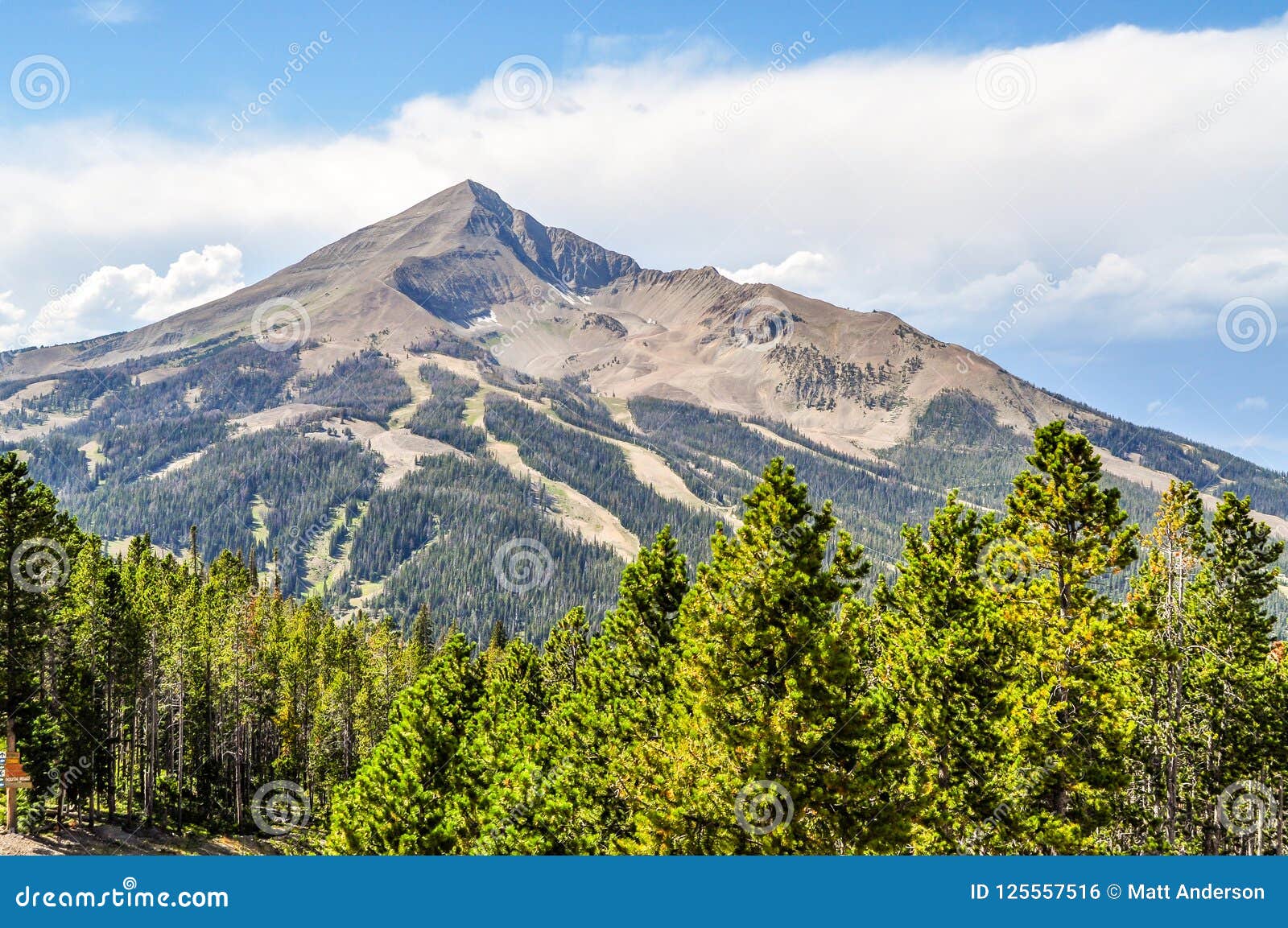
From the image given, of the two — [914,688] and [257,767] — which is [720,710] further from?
[257,767]

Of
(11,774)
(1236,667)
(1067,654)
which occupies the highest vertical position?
(1067,654)

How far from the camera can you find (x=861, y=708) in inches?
762

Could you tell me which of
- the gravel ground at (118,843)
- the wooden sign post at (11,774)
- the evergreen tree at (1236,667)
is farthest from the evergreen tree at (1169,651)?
the gravel ground at (118,843)

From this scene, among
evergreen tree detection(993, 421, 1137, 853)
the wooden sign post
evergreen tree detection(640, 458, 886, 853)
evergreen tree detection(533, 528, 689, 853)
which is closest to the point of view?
evergreen tree detection(640, 458, 886, 853)

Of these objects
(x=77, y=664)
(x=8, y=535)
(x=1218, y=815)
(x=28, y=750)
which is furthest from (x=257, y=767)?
(x=1218, y=815)

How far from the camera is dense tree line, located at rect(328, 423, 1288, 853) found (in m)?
19.3

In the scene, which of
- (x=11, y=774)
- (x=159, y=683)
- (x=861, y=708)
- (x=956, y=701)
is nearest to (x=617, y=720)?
(x=861, y=708)

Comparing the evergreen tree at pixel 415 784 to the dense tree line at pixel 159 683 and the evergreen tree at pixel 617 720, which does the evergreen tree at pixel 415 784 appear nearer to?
the evergreen tree at pixel 617 720

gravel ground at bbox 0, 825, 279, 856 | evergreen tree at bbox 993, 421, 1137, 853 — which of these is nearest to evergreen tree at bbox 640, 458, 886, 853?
evergreen tree at bbox 993, 421, 1137, 853

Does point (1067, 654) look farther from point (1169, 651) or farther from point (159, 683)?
point (159, 683)

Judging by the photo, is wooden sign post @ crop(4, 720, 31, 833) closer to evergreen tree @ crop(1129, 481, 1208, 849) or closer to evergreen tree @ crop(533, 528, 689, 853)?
evergreen tree @ crop(533, 528, 689, 853)

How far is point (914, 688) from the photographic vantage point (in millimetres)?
25500

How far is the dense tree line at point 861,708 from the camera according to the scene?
1931cm

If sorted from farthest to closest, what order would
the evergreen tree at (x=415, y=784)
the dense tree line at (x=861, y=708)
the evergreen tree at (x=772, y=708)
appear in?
the evergreen tree at (x=415, y=784) → the dense tree line at (x=861, y=708) → the evergreen tree at (x=772, y=708)
